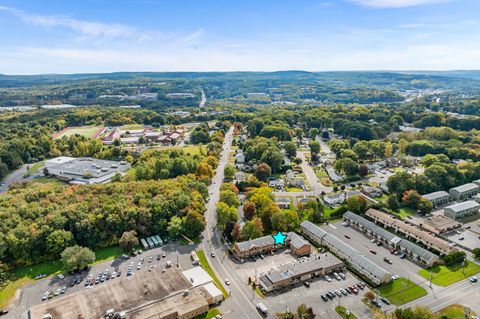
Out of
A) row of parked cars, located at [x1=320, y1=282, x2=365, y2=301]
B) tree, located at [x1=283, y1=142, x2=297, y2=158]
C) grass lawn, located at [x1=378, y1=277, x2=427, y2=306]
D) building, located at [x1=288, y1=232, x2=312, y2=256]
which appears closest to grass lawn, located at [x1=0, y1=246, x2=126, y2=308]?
building, located at [x1=288, y1=232, x2=312, y2=256]

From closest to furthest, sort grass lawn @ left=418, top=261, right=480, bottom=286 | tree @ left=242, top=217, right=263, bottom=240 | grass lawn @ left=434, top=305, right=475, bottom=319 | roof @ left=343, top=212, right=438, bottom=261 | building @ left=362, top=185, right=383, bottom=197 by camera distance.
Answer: grass lawn @ left=434, top=305, right=475, bottom=319 < grass lawn @ left=418, top=261, right=480, bottom=286 < roof @ left=343, top=212, right=438, bottom=261 < tree @ left=242, top=217, right=263, bottom=240 < building @ left=362, top=185, right=383, bottom=197

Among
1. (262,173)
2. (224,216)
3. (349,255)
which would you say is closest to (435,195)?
(349,255)

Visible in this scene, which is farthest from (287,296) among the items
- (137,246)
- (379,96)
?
(379,96)

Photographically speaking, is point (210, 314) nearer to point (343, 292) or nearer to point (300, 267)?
point (300, 267)

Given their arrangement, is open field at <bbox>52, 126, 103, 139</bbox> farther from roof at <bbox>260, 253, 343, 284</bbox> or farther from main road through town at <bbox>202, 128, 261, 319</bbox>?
roof at <bbox>260, 253, 343, 284</bbox>

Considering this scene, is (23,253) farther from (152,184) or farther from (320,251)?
(320,251)

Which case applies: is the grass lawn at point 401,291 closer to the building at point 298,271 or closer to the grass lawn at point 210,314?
the building at point 298,271

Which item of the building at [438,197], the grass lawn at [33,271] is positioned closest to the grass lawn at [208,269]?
the grass lawn at [33,271]
